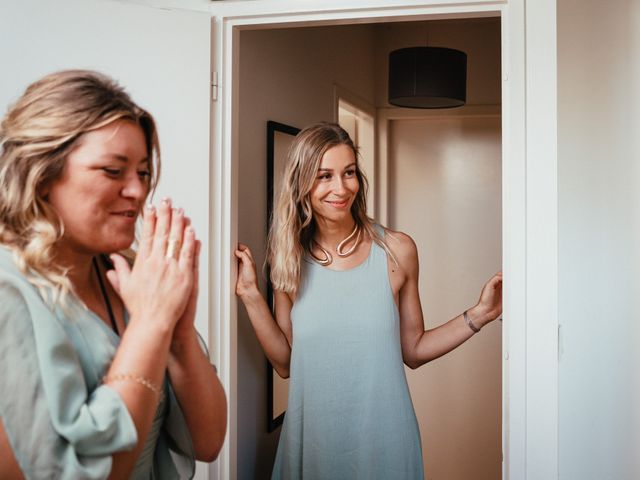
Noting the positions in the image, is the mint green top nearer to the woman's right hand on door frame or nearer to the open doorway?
the woman's right hand on door frame

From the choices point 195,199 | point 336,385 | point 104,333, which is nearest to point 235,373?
point 336,385

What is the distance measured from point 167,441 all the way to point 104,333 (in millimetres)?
266

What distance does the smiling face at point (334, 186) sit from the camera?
95.7 inches

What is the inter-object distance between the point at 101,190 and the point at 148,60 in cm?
106

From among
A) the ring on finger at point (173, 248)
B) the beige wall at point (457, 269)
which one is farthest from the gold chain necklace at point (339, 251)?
the beige wall at point (457, 269)

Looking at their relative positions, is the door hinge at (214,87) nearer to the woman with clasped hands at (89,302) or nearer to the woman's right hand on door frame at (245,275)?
the woman's right hand on door frame at (245,275)

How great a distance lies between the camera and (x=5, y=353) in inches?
40.4

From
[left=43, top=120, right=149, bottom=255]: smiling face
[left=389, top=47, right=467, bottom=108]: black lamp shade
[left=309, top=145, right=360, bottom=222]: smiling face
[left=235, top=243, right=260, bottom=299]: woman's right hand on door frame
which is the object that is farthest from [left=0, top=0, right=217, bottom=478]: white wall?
[left=389, top=47, right=467, bottom=108]: black lamp shade

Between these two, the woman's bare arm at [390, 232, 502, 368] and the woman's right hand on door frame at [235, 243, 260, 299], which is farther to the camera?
the woman's bare arm at [390, 232, 502, 368]

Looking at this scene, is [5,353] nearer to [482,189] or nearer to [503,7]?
[503,7]

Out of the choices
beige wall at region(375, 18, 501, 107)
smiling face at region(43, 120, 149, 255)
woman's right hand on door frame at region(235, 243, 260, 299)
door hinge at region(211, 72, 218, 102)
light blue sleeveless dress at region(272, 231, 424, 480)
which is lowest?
light blue sleeveless dress at region(272, 231, 424, 480)

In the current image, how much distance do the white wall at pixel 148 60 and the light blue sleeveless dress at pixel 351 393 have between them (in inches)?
14.4

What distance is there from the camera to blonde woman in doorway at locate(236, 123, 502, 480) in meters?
2.37

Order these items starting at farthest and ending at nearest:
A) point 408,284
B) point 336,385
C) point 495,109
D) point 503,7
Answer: point 495,109 < point 408,284 < point 336,385 < point 503,7
